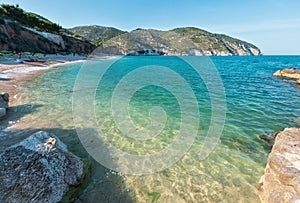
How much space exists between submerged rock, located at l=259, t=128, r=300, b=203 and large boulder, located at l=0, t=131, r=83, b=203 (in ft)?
16.1

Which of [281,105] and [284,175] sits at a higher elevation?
[284,175]

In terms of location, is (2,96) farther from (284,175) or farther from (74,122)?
(284,175)

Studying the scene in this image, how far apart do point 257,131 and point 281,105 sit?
6.25 metres

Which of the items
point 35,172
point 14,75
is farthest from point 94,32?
point 35,172

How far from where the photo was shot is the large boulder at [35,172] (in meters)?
3.62

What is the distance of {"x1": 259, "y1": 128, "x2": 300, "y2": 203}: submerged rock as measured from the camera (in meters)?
3.41

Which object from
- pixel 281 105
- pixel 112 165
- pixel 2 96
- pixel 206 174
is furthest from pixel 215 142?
pixel 2 96

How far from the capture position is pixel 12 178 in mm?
3693

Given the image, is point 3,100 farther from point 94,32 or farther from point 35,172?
point 94,32

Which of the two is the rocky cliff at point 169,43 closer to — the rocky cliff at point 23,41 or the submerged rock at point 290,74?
the rocky cliff at point 23,41

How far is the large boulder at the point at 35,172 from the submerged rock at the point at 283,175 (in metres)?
4.89

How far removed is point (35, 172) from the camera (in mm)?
3891

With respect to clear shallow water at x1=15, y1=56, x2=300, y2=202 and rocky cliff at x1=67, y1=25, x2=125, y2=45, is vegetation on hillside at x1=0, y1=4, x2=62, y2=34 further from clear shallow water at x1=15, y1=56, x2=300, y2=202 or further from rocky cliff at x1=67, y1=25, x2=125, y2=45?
rocky cliff at x1=67, y1=25, x2=125, y2=45

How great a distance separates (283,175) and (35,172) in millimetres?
5625
